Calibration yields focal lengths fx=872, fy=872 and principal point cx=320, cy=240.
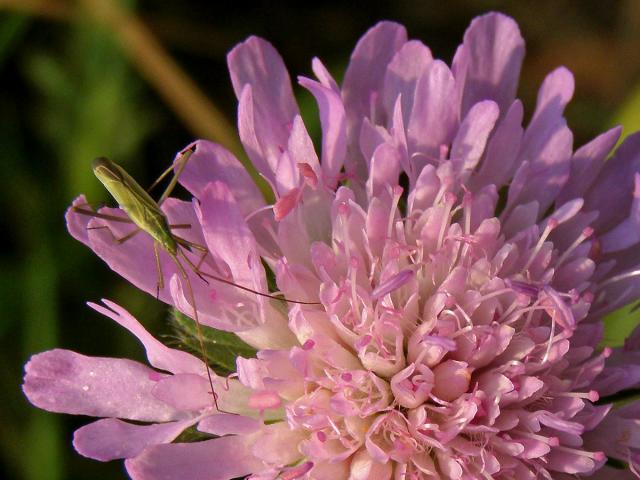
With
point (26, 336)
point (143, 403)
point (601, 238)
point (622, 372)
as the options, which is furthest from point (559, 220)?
point (26, 336)

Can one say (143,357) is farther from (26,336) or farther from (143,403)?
(143,403)

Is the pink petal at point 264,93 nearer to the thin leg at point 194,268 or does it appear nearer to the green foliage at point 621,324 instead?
the thin leg at point 194,268

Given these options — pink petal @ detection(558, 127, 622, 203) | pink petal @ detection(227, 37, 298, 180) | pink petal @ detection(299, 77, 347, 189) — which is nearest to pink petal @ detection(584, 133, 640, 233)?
pink petal @ detection(558, 127, 622, 203)

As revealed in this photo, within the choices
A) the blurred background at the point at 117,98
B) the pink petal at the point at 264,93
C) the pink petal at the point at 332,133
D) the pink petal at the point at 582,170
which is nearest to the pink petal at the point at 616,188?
the pink petal at the point at 582,170

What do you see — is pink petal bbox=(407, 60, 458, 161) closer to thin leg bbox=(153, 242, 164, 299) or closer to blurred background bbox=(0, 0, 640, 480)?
thin leg bbox=(153, 242, 164, 299)

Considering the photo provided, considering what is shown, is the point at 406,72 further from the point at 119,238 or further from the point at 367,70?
the point at 119,238
